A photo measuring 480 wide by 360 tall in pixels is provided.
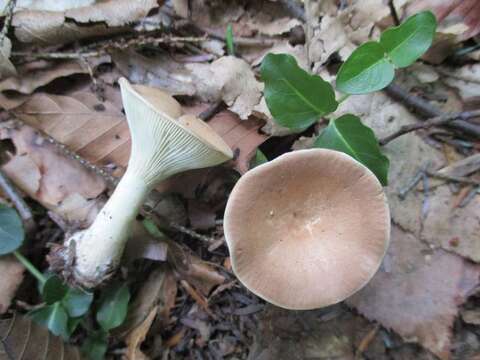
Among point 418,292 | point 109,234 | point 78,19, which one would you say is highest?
point 78,19

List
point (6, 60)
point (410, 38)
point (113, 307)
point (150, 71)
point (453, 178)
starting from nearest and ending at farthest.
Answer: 1. point (410, 38)
2. point (453, 178)
3. point (113, 307)
4. point (6, 60)
5. point (150, 71)

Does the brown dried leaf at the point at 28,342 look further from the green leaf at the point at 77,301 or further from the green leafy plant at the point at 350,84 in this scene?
the green leafy plant at the point at 350,84

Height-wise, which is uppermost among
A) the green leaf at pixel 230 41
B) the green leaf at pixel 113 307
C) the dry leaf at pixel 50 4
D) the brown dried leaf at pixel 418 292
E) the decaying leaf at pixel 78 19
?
the dry leaf at pixel 50 4

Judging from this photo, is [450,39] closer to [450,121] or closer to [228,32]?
[450,121]

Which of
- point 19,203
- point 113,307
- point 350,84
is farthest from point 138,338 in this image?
point 350,84

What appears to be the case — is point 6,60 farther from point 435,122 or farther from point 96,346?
point 435,122

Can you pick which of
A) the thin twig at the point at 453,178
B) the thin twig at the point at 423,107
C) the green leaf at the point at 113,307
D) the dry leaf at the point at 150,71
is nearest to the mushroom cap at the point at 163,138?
the dry leaf at the point at 150,71
